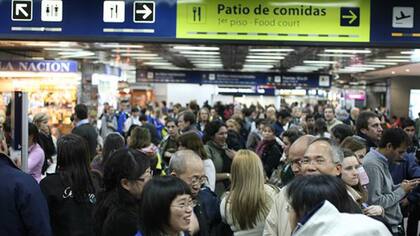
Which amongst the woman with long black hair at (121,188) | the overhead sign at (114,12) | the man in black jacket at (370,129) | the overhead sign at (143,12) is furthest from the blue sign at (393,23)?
the woman with long black hair at (121,188)

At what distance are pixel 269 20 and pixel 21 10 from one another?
9.30ft

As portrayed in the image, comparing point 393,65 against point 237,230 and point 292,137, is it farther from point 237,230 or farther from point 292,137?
point 237,230

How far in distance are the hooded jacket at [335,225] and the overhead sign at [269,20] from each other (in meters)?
4.68

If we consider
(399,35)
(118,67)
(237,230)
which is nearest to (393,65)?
(118,67)

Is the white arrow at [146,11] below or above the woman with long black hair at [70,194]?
above

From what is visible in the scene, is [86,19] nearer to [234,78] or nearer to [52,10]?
[52,10]

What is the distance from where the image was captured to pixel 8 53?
1652 centimetres

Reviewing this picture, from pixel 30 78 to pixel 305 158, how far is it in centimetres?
1291

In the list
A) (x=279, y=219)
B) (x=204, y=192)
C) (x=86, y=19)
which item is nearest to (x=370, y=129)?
(x=204, y=192)

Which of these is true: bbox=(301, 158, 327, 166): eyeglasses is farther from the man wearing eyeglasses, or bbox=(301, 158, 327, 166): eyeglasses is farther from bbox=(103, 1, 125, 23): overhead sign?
bbox=(103, 1, 125, 23): overhead sign

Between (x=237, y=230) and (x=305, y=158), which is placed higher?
(x=305, y=158)

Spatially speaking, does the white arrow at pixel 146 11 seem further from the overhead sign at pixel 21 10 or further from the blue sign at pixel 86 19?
the overhead sign at pixel 21 10

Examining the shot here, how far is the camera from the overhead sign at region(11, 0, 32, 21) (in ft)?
22.4

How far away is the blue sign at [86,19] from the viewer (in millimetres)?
6805
